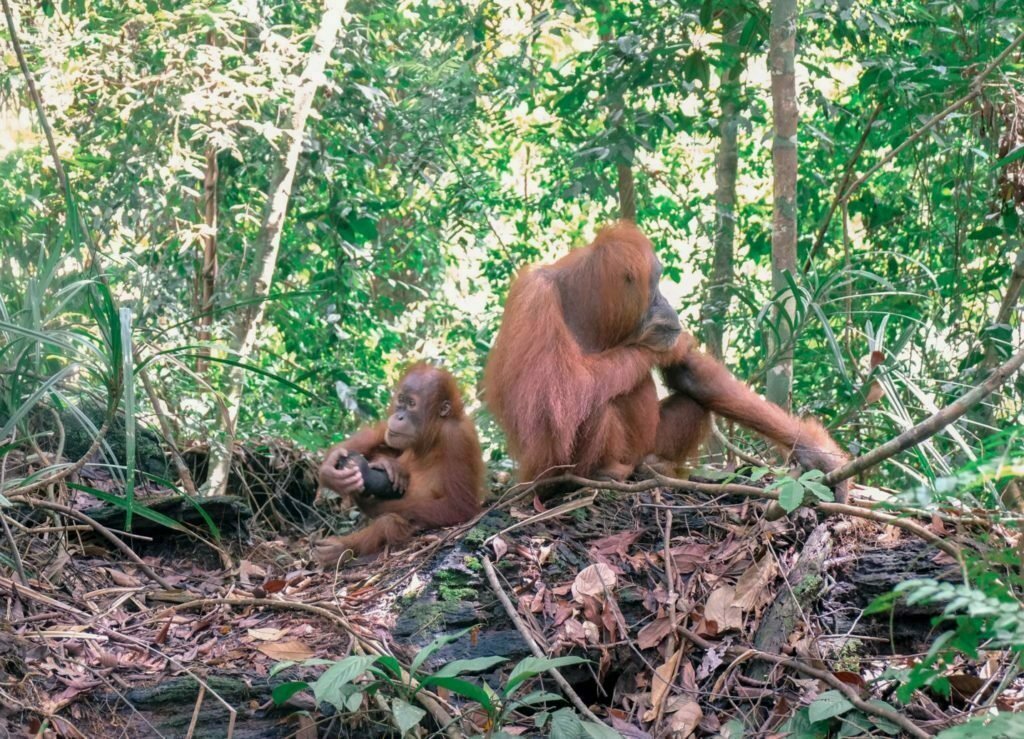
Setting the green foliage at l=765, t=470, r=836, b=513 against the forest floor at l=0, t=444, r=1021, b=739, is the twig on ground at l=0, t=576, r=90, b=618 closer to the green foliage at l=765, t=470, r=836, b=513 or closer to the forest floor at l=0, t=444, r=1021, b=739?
the forest floor at l=0, t=444, r=1021, b=739

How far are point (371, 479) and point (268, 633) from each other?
111 cm

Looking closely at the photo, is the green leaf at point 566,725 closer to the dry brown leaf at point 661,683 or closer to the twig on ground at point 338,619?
the twig on ground at point 338,619

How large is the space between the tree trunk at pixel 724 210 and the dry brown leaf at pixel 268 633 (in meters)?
3.17

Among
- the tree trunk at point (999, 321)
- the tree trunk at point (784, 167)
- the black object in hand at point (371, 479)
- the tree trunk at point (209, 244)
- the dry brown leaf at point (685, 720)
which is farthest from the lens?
the tree trunk at point (209, 244)

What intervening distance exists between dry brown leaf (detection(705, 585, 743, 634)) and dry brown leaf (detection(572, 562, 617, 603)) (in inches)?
12.0

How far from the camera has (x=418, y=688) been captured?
268 cm

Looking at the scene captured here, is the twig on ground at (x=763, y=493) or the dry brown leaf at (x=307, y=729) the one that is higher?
the twig on ground at (x=763, y=493)

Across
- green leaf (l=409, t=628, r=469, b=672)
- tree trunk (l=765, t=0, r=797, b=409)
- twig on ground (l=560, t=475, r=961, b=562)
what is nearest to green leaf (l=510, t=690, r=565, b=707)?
green leaf (l=409, t=628, r=469, b=672)

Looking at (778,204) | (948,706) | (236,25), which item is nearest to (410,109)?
(236,25)

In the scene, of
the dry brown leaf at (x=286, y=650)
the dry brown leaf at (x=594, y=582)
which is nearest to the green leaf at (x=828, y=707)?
the dry brown leaf at (x=594, y=582)

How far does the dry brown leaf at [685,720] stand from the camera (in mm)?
2857

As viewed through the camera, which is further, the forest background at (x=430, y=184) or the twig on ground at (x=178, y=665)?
the forest background at (x=430, y=184)

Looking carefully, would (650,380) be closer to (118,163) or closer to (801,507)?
(801,507)

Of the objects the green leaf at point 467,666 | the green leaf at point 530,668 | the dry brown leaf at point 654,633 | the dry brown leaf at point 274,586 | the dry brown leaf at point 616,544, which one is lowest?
the dry brown leaf at point 274,586
